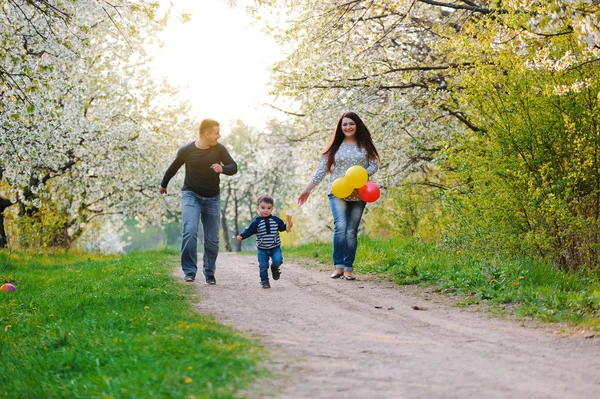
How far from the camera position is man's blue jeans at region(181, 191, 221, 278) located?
8875 millimetres

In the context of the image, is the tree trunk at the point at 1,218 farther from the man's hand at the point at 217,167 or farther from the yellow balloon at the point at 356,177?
the yellow balloon at the point at 356,177

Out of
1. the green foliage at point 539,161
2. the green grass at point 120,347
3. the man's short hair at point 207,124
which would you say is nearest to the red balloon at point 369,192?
the green foliage at point 539,161

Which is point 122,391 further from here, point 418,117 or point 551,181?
point 418,117

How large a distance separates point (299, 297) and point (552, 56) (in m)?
4.79

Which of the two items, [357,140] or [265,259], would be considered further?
[357,140]

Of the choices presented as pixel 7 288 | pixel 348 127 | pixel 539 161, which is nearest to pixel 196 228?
pixel 348 127

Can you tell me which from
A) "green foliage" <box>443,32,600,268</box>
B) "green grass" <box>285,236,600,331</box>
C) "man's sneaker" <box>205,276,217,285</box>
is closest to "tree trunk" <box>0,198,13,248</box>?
"man's sneaker" <box>205,276,217,285</box>

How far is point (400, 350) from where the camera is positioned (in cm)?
467

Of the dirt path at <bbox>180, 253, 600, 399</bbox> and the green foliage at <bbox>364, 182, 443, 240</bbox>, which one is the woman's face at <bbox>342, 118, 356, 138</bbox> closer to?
the dirt path at <bbox>180, 253, 600, 399</bbox>

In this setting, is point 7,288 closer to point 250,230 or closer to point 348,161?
point 250,230

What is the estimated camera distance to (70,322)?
6316mm

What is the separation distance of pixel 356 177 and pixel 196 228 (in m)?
2.58

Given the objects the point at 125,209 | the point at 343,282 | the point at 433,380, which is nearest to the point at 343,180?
the point at 343,282

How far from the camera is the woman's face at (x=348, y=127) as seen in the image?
29.7ft
